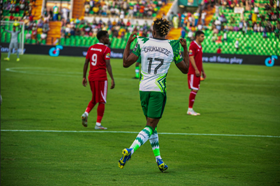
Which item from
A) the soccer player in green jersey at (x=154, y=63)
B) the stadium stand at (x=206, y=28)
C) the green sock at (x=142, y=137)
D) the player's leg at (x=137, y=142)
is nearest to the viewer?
the player's leg at (x=137, y=142)

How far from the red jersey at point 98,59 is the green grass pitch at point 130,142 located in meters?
1.16

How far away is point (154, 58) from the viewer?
5.55 m

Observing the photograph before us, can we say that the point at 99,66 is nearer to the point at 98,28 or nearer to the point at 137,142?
the point at 137,142

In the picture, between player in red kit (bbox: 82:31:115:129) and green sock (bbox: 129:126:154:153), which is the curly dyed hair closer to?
green sock (bbox: 129:126:154:153)

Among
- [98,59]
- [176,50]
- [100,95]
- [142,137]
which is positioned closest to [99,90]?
[100,95]

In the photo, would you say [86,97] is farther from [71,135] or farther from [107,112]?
[71,135]

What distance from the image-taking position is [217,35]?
42344 millimetres

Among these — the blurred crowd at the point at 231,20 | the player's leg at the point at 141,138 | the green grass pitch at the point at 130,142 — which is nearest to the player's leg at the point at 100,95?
the green grass pitch at the point at 130,142

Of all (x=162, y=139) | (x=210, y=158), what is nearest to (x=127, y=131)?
(x=162, y=139)

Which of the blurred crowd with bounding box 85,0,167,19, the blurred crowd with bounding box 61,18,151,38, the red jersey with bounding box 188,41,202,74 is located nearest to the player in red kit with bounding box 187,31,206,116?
the red jersey with bounding box 188,41,202,74

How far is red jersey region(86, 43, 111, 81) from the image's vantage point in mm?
8898

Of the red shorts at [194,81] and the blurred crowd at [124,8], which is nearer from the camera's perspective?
the red shorts at [194,81]

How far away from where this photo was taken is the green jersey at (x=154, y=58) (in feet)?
18.2

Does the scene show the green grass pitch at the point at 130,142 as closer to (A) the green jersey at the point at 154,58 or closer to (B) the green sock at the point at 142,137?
(B) the green sock at the point at 142,137
